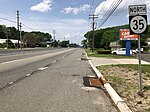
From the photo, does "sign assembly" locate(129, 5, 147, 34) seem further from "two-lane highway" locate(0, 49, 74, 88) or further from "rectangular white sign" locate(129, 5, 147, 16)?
"two-lane highway" locate(0, 49, 74, 88)

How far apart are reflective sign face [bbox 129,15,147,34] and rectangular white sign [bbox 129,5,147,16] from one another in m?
0.13

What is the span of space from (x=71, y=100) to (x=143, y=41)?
8475 centimetres

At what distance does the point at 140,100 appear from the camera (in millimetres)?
7676

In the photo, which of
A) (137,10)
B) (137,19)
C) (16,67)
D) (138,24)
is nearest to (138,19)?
(137,19)

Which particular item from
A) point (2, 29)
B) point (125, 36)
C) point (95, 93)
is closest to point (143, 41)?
point (125, 36)

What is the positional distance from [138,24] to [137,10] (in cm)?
47

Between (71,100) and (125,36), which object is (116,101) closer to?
(71,100)

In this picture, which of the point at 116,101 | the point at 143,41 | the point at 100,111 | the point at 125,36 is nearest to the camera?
the point at 100,111

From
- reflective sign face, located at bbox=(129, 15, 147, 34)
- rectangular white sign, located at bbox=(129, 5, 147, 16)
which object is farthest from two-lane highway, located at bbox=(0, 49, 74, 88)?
rectangular white sign, located at bbox=(129, 5, 147, 16)

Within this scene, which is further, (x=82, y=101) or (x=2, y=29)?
(x=2, y=29)

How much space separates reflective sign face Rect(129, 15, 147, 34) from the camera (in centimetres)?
822

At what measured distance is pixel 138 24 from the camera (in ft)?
27.1

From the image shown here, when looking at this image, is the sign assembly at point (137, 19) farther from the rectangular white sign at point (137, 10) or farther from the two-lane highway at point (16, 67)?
the two-lane highway at point (16, 67)

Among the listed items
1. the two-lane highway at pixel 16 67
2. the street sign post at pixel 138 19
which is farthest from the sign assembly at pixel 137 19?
the two-lane highway at pixel 16 67
